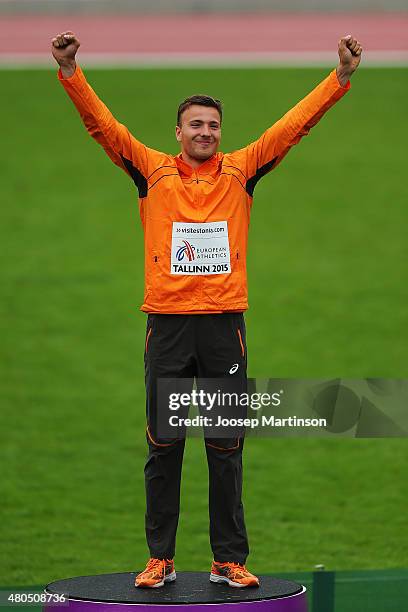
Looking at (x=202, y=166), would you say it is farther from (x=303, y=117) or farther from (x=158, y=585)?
(x=158, y=585)

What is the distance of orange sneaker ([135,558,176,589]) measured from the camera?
4559 mm

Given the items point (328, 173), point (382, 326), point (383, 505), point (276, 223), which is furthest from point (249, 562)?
point (328, 173)

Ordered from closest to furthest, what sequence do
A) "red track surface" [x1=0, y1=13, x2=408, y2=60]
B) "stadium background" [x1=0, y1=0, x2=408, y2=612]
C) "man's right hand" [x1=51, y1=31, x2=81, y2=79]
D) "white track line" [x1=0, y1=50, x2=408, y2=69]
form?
1. "man's right hand" [x1=51, y1=31, x2=81, y2=79]
2. "stadium background" [x1=0, y1=0, x2=408, y2=612]
3. "white track line" [x1=0, y1=50, x2=408, y2=69]
4. "red track surface" [x1=0, y1=13, x2=408, y2=60]

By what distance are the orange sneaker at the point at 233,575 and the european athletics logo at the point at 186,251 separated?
109 cm

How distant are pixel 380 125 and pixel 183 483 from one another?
9.13 meters

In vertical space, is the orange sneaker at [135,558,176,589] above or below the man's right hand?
below

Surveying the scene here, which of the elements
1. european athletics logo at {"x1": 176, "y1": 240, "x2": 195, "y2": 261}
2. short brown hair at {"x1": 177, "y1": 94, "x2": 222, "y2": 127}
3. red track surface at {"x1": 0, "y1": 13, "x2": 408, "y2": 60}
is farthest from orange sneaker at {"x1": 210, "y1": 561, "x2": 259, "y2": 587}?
red track surface at {"x1": 0, "y1": 13, "x2": 408, "y2": 60}

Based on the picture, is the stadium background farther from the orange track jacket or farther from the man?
the orange track jacket

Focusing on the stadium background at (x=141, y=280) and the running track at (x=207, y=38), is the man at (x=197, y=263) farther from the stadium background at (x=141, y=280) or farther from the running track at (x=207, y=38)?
the running track at (x=207, y=38)

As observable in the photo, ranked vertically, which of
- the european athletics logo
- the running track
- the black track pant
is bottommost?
the black track pant

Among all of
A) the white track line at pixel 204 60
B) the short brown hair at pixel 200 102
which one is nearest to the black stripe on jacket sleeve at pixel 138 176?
the short brown hair at pixel 200 102

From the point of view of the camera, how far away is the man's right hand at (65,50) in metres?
4.39

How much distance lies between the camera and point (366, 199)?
14750 mm

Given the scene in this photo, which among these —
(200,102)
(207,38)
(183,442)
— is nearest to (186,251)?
(200,102)
